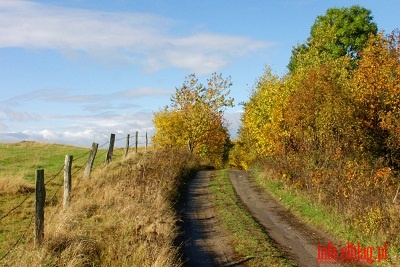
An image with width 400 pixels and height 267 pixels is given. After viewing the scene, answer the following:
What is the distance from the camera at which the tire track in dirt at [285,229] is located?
11.5 metres

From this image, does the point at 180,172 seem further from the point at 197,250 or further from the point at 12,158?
the point at 12,158

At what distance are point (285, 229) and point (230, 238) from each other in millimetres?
2665

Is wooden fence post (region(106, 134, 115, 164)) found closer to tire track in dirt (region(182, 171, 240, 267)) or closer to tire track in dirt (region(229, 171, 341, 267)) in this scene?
tire track in dirt (region(182, 171, 240, 267))

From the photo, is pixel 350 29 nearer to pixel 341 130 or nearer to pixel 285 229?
pixel 341 130

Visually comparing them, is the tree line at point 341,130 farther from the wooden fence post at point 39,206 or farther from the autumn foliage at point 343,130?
the wooden fence post at point 39,206

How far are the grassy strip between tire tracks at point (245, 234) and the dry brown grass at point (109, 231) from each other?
1.91 meters

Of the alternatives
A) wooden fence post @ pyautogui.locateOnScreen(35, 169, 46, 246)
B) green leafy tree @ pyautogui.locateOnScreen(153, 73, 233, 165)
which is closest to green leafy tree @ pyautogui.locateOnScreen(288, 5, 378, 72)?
green leafy tree @ pyautogui.locateOnScreen(153, 73, 233, 165)

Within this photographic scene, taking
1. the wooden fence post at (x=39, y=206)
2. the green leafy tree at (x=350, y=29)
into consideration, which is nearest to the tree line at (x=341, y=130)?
the wooden fence post at (x=39, y=206)

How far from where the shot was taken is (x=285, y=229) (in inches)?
559

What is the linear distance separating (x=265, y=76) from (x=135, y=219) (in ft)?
73.5

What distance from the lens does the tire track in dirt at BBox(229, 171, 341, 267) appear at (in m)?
11.5

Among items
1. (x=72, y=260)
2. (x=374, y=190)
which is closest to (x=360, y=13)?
(x=374, y=190)

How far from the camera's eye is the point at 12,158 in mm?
32719

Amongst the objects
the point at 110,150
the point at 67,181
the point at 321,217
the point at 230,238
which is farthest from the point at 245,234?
the point at 110,150
